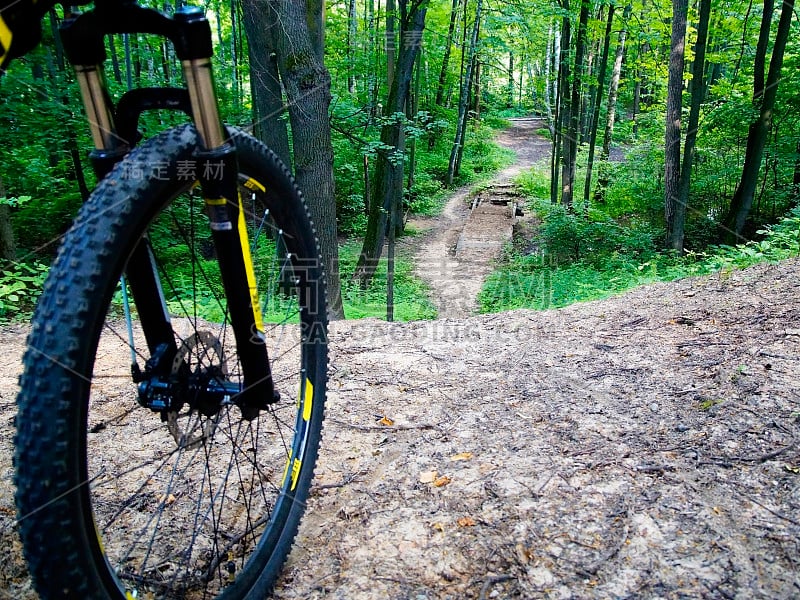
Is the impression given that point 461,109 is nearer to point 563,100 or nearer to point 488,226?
point 563,100

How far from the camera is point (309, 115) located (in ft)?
20.6

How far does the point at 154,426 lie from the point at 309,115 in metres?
4.29

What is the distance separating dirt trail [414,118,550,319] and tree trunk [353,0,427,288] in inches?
72.7

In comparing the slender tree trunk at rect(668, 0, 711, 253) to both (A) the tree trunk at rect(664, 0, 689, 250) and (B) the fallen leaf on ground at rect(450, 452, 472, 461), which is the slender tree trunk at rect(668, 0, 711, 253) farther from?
(B) the fallen leaf on ground at rect(450, 452, 472, 461)

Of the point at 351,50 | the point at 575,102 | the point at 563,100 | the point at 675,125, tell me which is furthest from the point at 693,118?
the point at 351,50

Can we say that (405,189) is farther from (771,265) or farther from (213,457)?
(213,457)

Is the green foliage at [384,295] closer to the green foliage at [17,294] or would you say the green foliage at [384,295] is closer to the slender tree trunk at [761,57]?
the green foliage at [17,294]

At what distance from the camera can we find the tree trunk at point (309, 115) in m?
5.79

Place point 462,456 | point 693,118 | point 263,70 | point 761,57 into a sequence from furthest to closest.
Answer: point 761,57
point 693,118
point 263,70
point 462,456

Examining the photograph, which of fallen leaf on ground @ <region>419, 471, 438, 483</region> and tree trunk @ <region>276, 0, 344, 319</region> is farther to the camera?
tree trunk @ <region>276, 0, 344, 319</region>

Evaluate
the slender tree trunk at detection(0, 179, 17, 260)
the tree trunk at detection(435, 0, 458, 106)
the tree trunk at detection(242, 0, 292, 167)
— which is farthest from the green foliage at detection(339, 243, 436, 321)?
the tree trunk at detection(435, 0, 458, 106)

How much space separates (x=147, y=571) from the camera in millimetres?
1932

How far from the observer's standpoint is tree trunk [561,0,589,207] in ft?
48.3

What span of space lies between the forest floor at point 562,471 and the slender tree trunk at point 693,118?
8278 mm
